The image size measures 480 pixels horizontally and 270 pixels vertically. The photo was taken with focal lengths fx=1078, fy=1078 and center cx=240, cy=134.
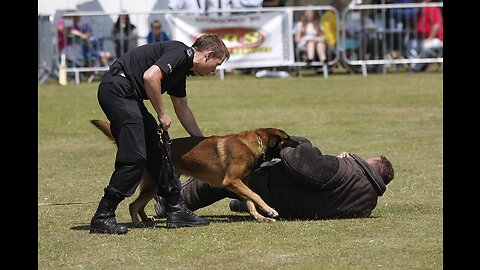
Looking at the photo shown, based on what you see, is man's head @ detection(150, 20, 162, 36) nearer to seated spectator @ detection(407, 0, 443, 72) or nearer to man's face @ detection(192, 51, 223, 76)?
seated spectator @ detection(407, 0, 443, 72)

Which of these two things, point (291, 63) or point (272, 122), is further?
point (291, 63)

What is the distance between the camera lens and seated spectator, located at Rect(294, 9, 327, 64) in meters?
21.1

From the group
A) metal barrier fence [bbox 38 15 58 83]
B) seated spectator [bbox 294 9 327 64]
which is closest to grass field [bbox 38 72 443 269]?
metal barrier fence [bbox 38 15 58 83]

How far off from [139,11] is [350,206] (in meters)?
15.4

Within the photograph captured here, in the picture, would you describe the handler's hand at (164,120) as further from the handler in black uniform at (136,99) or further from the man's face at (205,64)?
the man's face at (205,64)

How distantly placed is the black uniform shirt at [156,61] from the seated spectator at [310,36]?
13418mm

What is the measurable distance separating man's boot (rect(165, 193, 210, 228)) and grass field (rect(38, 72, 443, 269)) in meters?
0.10

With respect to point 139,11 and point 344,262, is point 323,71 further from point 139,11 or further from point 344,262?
point 344,262

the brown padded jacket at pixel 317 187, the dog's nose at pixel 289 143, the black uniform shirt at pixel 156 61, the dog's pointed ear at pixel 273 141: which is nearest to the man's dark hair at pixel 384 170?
the brown padded jacket at pixel 317 187

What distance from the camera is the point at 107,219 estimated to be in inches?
309

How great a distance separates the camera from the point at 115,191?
7.78 metres

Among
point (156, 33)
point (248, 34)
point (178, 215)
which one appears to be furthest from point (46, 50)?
point (178, 215)

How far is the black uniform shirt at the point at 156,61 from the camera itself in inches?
301
